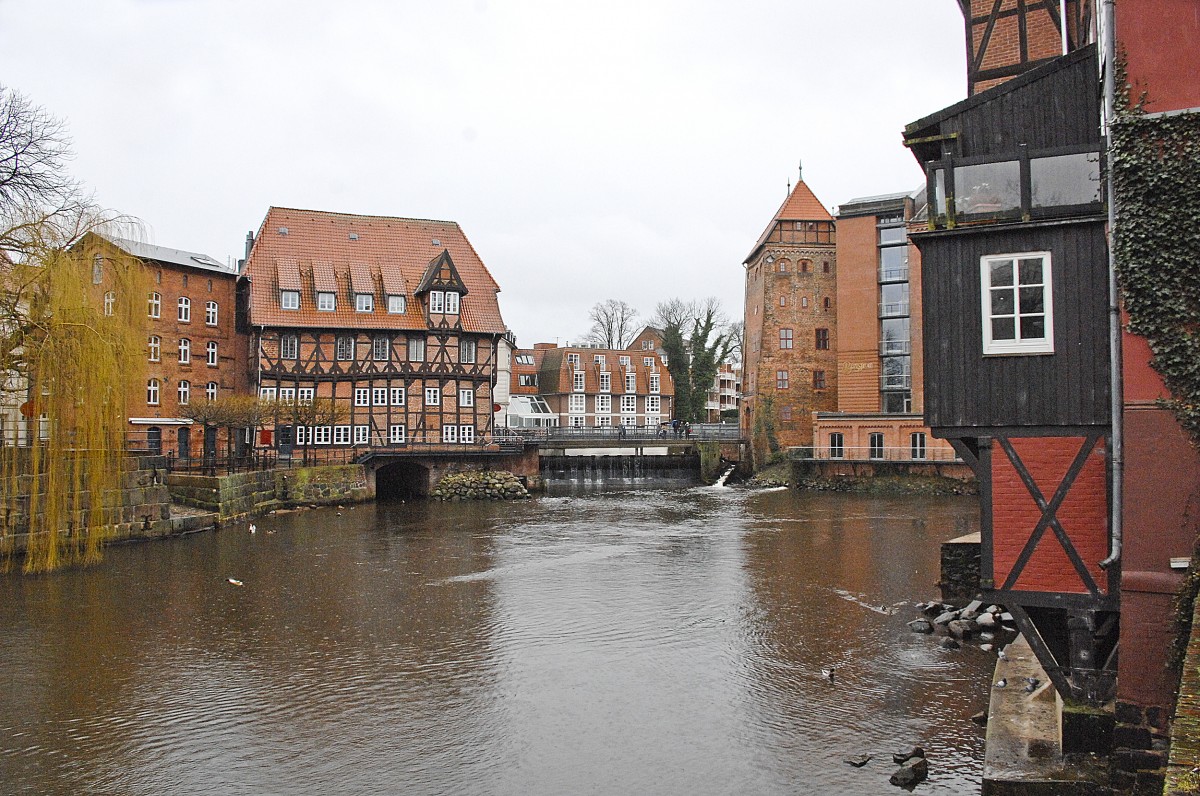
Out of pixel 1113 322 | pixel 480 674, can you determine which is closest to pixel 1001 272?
pixel 1113 322

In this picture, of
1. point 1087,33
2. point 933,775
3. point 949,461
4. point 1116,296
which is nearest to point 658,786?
point 933,775

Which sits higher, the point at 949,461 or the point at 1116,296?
the point at 1116,296

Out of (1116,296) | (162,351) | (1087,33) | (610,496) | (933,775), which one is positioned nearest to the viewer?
(1116,296)

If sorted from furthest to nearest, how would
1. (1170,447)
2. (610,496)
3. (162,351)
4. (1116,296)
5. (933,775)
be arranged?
(610,496) → (162,351) → (933,775) → (1116,296) → (1170,447)

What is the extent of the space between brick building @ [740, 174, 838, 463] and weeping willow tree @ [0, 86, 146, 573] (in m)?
30.9

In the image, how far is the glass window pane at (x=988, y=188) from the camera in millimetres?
8781

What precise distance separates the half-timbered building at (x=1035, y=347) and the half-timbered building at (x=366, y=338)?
93.2 ft

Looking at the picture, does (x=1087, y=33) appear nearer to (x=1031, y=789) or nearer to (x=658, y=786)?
(x=1031, y=789)

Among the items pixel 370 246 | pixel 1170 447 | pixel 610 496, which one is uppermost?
pixel 370 246

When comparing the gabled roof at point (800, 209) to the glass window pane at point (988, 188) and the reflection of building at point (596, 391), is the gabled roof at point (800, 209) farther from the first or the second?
the glass window pane at point (988, 188)

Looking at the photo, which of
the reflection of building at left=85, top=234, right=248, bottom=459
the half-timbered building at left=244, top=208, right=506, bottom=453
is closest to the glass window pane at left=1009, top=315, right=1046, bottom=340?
the reflection of building at left=85, top=234, right=248, bottom=459

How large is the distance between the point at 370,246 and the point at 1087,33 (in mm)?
32986

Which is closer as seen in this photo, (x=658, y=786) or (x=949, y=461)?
(x=658, y=786)

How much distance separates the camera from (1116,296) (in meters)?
7.77
